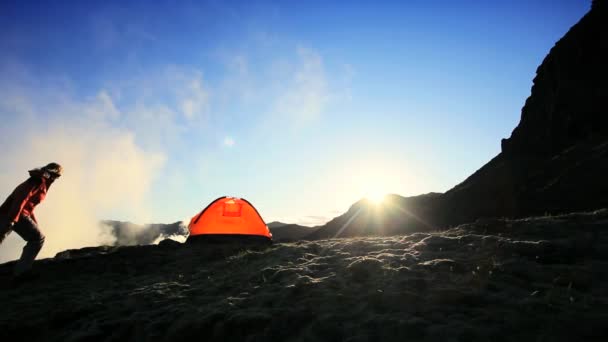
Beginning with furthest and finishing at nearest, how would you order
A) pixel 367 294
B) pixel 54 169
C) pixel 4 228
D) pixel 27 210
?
1. pixel 54 169
2. pixel 27 210
3. pixel 4 228
4. pixel 367 294

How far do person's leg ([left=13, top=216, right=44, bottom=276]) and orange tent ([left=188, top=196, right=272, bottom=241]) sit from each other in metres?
6.87

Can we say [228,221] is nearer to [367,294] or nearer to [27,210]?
[27,210]

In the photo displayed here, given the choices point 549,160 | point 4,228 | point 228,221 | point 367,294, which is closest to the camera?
point 367,294

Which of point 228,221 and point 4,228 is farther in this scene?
point 228,221

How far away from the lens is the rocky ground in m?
4.32

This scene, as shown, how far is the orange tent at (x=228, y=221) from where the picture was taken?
54.5ft

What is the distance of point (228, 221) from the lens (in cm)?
1678

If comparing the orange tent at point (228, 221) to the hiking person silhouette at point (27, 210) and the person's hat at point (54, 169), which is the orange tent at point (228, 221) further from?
the person's hat at point (54, 169)

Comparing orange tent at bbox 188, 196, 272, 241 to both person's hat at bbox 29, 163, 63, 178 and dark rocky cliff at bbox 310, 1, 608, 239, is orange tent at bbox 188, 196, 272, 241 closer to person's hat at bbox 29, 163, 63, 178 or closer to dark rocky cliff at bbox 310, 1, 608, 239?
person's hat at bbox 29, 163, 63, 178

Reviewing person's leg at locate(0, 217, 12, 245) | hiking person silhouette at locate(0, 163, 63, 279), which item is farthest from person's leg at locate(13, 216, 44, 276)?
person's leg at locate(0, 217, 12, 245)

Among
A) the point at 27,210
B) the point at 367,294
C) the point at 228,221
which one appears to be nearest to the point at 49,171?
the point at 27,210

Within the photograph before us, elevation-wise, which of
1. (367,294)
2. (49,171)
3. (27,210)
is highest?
(49,171)

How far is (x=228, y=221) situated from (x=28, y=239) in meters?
8.30

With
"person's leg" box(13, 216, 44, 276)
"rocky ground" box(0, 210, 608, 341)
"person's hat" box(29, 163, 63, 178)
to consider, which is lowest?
"rocky ground" box(0, 210, 608, 341)
